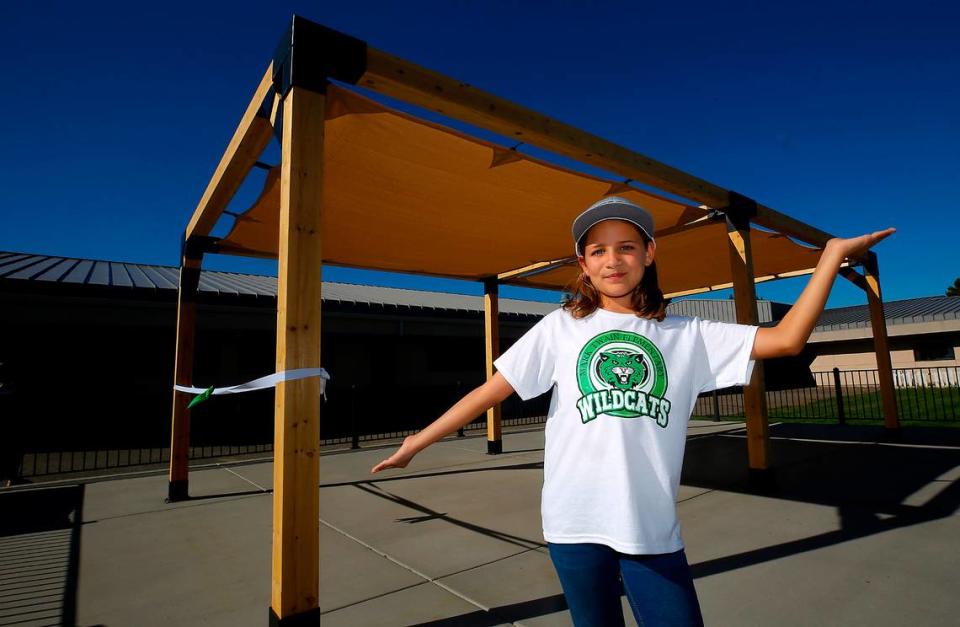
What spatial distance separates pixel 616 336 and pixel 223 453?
10.1 meters

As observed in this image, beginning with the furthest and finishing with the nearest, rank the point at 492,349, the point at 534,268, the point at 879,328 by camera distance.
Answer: the point at 879,328 < the point at 492,349 < the point at 534,268

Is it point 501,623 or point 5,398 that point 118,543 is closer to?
point 501,623

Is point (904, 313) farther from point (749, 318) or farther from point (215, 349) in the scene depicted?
point (215, 349)

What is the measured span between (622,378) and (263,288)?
47.3 ft

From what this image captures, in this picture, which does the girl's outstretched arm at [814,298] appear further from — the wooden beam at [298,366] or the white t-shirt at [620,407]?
the wooden beam at [298,366]

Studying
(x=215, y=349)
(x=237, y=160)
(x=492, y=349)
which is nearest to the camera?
(x=237, y=160)

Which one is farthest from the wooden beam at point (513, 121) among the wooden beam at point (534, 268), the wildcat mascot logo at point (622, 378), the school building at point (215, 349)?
the school building at point (215, 349)

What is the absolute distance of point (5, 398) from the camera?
6180 millimetres

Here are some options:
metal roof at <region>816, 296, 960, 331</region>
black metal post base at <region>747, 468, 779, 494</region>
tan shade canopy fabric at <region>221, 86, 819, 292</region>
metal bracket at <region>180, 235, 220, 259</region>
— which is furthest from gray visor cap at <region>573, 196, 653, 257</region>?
metal roof at <region>816, 296, 960, 331</region>

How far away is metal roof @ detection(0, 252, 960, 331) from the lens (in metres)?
Answer: 11.0

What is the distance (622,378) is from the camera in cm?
142

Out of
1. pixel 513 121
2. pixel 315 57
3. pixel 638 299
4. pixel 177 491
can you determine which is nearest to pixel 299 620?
pixel 638 299

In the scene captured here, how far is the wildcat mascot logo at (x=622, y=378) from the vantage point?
139cm

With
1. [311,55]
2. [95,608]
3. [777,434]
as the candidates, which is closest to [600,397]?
[311,55]
